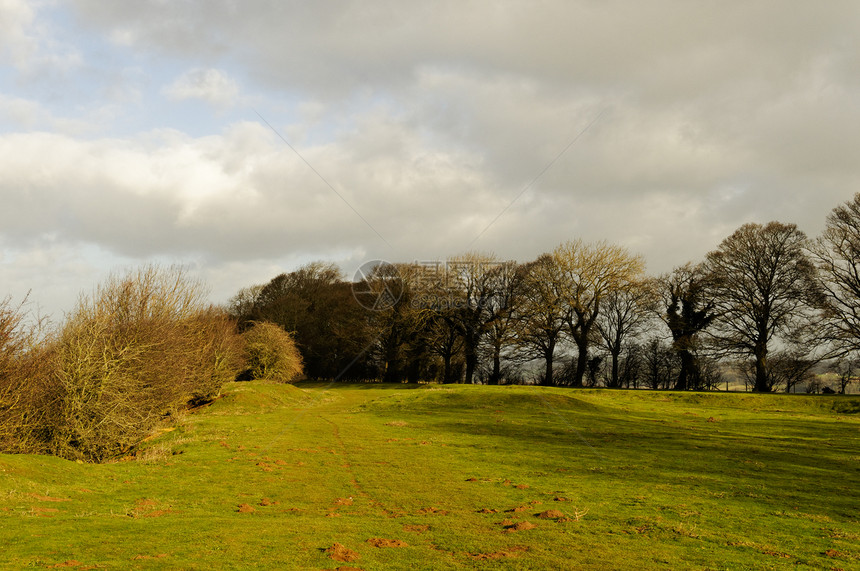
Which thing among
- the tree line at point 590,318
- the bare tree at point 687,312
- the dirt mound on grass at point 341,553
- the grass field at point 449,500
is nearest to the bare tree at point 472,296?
the tree line at point 590,318

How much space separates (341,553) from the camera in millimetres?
9078

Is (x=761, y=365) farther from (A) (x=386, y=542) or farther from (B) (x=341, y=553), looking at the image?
(B) (x=341, y=553)

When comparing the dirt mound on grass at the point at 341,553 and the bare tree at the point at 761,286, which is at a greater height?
the bare tree at the point at 761,286

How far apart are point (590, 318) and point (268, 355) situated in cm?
3814

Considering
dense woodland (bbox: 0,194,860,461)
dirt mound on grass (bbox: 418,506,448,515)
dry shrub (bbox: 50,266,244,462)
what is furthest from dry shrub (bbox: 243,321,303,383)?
dirt mound on grass (bbox: 418,506,448,515)

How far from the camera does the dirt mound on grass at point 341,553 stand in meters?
8.89

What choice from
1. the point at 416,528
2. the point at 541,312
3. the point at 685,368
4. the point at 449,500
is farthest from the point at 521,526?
the point at 685,368

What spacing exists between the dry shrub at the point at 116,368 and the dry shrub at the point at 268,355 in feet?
71.9

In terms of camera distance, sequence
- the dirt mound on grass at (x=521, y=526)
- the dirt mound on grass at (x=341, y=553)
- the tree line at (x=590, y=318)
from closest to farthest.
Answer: the dirt mound on grass at (x=341, y=553)
the dirt mound on grass at (x=521, y=526)
the tree line at (x=590, y=318)

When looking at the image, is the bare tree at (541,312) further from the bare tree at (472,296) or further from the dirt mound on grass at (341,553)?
the dirt mound on grass at (341,553)

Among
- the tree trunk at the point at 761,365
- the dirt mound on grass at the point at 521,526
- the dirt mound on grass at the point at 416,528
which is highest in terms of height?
the tree trunk at the point at 761,365

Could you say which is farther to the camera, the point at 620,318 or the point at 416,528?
the point at 620,318

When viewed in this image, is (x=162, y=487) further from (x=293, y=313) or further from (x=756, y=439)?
(x=293, y=313)

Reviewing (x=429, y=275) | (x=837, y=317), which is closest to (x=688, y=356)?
(x=837, y=317)
